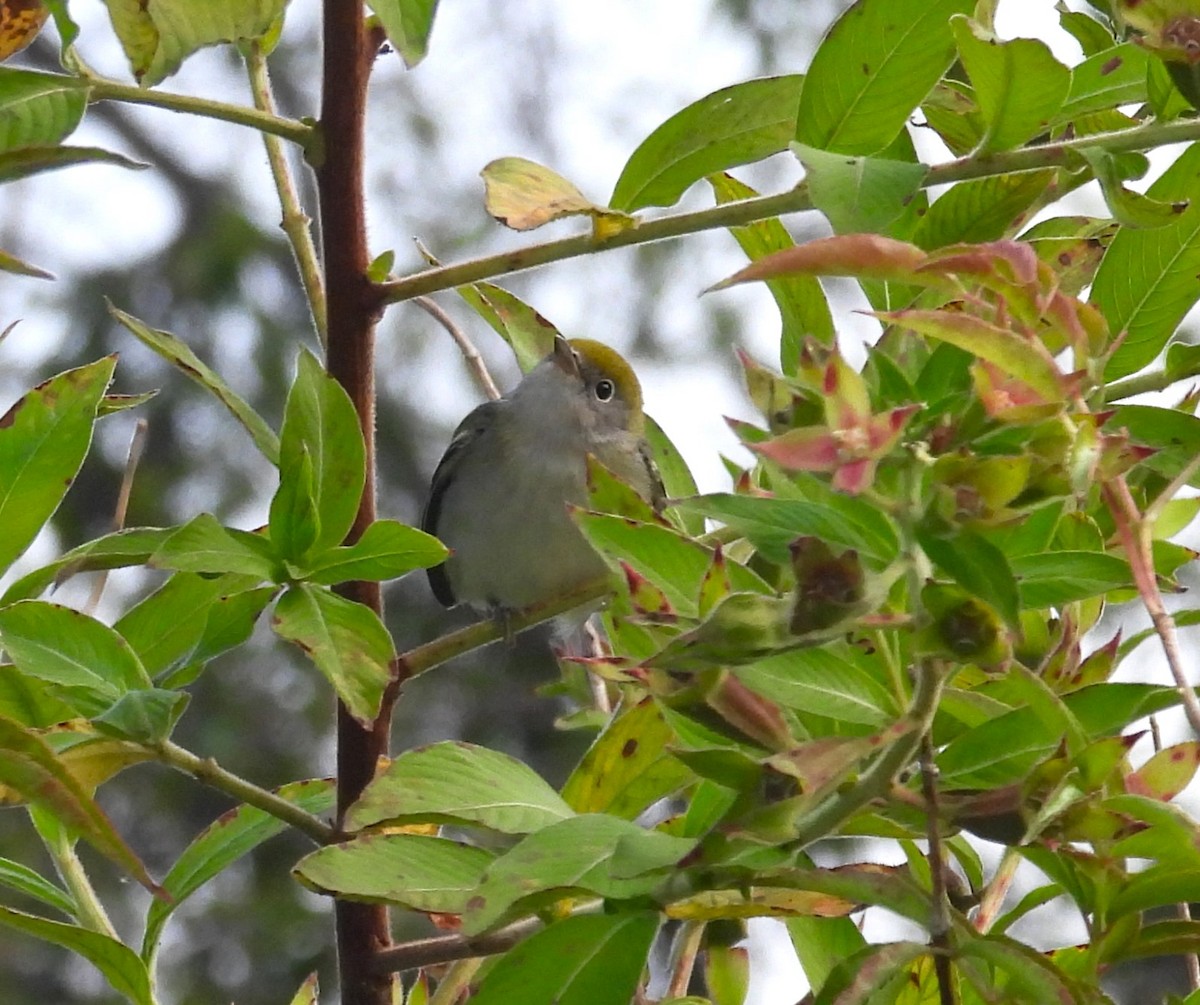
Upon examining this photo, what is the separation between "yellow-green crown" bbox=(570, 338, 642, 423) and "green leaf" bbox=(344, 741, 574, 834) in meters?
1.99

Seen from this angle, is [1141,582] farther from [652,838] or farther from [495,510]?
[495,510]

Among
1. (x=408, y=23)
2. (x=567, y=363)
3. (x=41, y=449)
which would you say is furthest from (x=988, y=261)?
(x=567, y=363)

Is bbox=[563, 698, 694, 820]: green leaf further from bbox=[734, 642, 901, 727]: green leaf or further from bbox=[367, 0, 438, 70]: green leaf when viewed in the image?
bbox=[367, 0, 438, 70]: green leaf

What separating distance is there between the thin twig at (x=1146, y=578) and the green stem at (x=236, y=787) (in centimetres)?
47

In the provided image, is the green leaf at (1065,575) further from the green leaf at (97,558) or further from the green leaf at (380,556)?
the green leaf at (97,558)

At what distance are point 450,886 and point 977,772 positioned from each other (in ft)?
0.86

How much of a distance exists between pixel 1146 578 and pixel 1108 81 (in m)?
0.35

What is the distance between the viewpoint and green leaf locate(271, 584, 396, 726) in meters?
0.84

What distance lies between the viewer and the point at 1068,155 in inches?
30.7

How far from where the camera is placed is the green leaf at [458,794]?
29.5 inches

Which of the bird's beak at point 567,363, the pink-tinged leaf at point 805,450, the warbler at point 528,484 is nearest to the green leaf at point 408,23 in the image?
the pink-tinged leaf at point 805,450

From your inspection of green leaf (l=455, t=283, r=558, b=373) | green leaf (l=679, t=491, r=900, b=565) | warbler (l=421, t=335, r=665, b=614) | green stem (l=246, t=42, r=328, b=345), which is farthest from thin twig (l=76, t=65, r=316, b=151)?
warbler (l=421, t=335, r=665, b=614)

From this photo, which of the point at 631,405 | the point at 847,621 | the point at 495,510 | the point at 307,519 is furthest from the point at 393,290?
the point at 631,405

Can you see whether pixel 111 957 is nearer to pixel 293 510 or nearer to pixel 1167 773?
pixel 293 510
